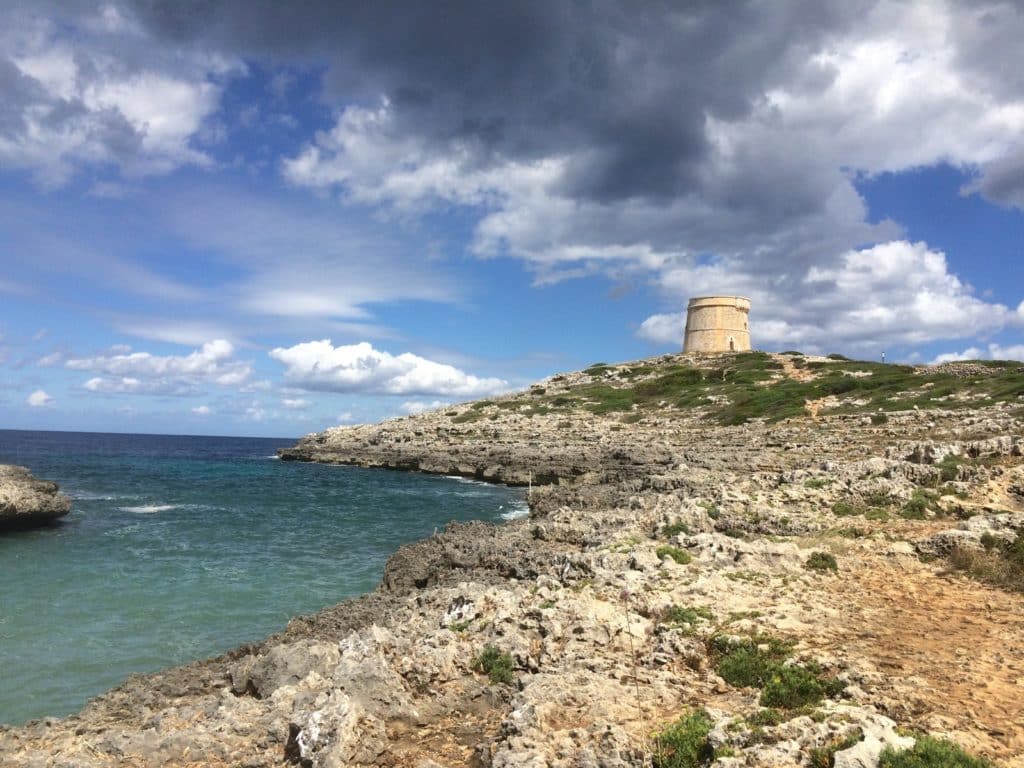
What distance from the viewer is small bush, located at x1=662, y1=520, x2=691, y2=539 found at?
61.2 ft

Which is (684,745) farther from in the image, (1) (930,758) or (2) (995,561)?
(2) (995,561)

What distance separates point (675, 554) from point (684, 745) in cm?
838

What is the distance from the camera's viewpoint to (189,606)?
20406mm

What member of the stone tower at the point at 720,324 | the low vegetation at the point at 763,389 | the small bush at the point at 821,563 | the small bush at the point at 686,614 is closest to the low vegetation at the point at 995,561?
the small bush at the point at 821,563

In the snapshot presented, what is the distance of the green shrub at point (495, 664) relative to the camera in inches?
407

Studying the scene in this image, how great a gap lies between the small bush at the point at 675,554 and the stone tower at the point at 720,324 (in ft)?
339

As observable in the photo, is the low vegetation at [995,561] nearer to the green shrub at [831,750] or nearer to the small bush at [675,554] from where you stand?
the small bush at [675,554]

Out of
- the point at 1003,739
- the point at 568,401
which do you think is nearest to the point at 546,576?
the point at 1003,739

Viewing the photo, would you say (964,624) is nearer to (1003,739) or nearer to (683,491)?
(1003,739)

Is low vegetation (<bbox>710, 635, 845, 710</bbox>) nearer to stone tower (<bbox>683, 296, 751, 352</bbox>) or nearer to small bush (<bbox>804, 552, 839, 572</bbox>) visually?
small bush (<bbox>804, 552, 839, 572</bbox>)

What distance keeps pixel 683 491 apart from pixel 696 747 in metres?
18.7

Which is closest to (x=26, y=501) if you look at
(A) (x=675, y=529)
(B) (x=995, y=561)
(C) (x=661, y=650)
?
(A) (x=675, y=529)

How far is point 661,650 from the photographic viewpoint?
34.5 feet

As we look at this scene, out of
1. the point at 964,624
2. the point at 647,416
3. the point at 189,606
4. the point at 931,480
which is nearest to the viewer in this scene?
the point at 964,624
